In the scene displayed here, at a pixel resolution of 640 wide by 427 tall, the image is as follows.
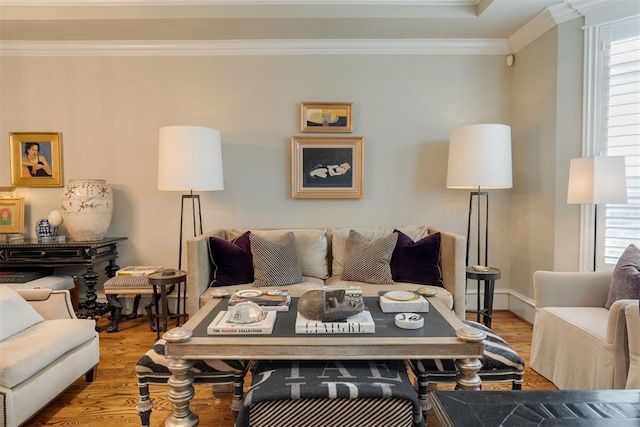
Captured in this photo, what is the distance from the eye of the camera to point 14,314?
79.4 inches

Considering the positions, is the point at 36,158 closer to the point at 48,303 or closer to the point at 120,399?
the point at 48,303

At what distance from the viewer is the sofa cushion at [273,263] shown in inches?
108

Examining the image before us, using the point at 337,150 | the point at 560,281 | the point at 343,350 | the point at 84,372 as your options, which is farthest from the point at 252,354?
the point at 337,150

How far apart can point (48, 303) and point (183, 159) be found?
52.5 inches

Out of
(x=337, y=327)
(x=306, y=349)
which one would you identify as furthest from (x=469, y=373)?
(x=306, y=349)

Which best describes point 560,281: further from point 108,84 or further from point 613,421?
point 108,84

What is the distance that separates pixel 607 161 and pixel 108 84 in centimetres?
421

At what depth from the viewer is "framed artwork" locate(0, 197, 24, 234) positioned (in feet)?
11.2

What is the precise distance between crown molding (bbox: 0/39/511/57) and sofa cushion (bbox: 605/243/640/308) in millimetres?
2305

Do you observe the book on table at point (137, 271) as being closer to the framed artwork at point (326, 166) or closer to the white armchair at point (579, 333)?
the framed artwork at point (326, 166)

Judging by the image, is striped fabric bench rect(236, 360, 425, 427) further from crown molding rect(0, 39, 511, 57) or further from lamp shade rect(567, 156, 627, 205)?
crown molding rect(0, 39, 511, 57)

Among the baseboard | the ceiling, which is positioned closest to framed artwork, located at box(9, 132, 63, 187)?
the ceiling

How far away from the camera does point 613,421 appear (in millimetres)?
753

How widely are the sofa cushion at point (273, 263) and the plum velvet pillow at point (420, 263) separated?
80cm
